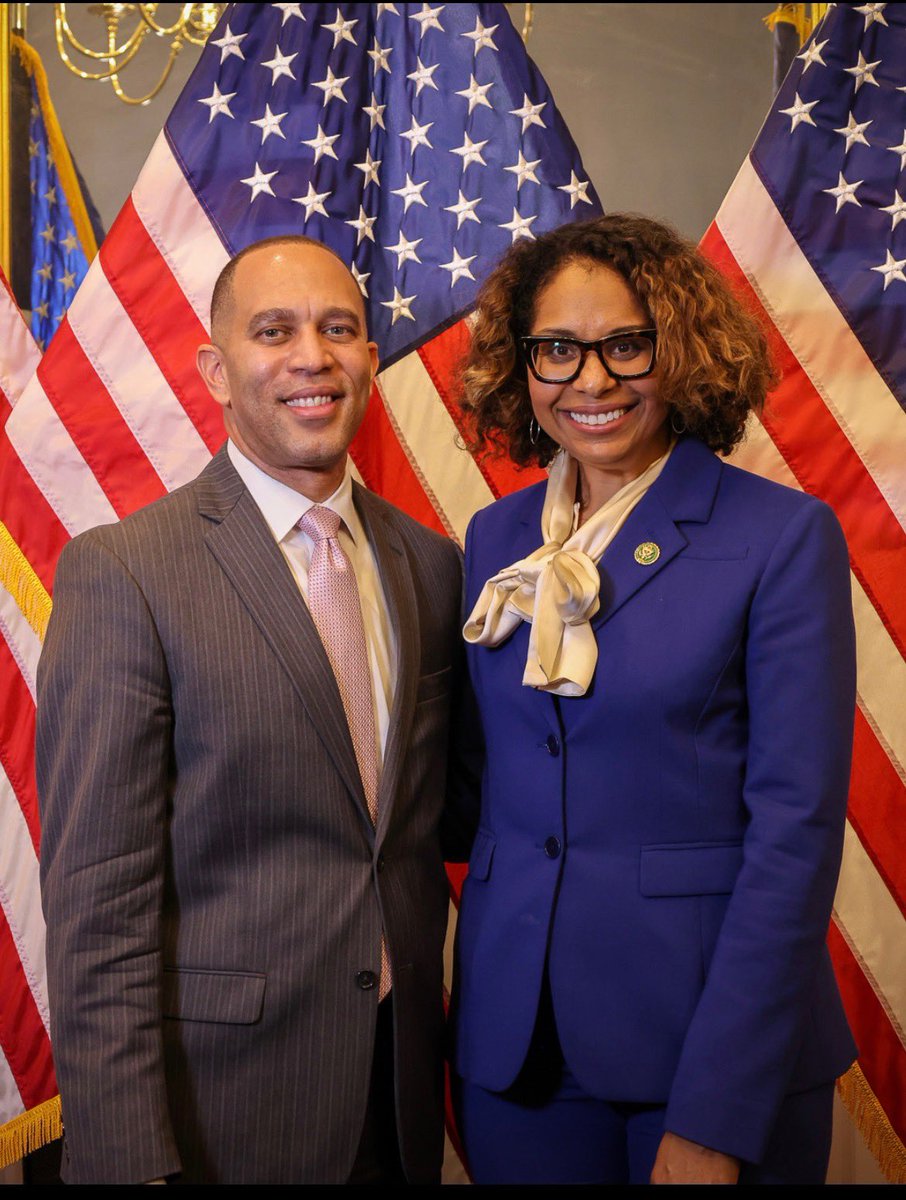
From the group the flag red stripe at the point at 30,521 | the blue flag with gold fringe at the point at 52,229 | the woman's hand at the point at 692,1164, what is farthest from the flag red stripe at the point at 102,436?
the woman's hand at the point at 692,1164

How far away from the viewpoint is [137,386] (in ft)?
9.06

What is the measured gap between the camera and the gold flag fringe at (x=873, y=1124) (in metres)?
2.60

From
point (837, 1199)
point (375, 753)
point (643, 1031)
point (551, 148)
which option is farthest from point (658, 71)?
point (837, 1199)

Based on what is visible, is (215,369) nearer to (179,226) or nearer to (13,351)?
(179,226)

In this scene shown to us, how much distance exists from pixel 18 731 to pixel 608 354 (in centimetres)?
165

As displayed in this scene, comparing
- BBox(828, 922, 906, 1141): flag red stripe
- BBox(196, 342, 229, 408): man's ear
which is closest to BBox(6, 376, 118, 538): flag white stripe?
BBox(196, 342, 229, 408): man's ear

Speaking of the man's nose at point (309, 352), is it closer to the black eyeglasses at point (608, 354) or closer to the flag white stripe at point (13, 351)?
the black eyeglasses at point (608, 354)

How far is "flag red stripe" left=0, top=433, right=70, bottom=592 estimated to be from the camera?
8.93 ft

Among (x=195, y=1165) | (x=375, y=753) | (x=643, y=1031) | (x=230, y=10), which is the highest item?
(x=230, y=10)

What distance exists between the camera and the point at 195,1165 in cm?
171

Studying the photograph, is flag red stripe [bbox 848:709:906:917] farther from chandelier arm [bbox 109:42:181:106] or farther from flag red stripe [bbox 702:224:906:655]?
chandelier arm [bbox 109:42:181:106]

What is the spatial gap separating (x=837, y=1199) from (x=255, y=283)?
145 centimetres

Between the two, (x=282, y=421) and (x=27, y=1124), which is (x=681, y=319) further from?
(x=27, y=1124)

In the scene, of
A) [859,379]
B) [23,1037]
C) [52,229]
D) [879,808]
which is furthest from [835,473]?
[52,229]
